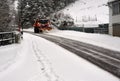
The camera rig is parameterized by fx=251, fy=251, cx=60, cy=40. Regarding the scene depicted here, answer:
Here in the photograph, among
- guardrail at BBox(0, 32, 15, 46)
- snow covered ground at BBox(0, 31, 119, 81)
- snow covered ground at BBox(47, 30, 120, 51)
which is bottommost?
snow covered ground at BBox(0, 31, 119, 81)

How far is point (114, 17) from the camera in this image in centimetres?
3359

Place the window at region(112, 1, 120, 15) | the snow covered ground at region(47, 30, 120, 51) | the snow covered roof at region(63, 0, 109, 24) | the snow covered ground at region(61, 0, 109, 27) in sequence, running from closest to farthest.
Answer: the snow covered ground at region(47, 30, 120, 51)
the window at region(112, 1, 120, 15)
the snow covered ground at region(61, 0, 109, 27)
the snow covered roof at region(63, 0, 109, 24)

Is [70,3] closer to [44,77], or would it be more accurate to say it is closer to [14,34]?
[14,34]

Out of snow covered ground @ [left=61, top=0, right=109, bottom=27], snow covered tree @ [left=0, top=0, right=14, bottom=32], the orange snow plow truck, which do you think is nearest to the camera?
snow covered tree @ [left=0, top=0, right=14, bottom=32]

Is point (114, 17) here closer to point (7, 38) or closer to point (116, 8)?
point (116, 8)

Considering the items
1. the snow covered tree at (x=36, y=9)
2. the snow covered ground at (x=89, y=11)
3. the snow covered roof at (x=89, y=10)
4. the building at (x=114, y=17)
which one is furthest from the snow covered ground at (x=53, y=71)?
the snow covered tree at (x=36, y=9)

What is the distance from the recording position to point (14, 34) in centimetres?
2316

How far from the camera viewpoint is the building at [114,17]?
106 feet

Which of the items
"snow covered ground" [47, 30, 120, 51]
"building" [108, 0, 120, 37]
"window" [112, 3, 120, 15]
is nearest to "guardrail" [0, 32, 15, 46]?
"snow covered ground" [47, 30, 120, 51]

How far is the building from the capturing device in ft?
106

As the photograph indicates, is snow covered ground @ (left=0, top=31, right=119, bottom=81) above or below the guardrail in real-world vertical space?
below

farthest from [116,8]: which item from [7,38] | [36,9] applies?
[36,9]

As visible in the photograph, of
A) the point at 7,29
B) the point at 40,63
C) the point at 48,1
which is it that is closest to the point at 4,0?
the point at 7,29

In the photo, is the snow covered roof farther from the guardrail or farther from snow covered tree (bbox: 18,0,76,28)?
the guardrail
